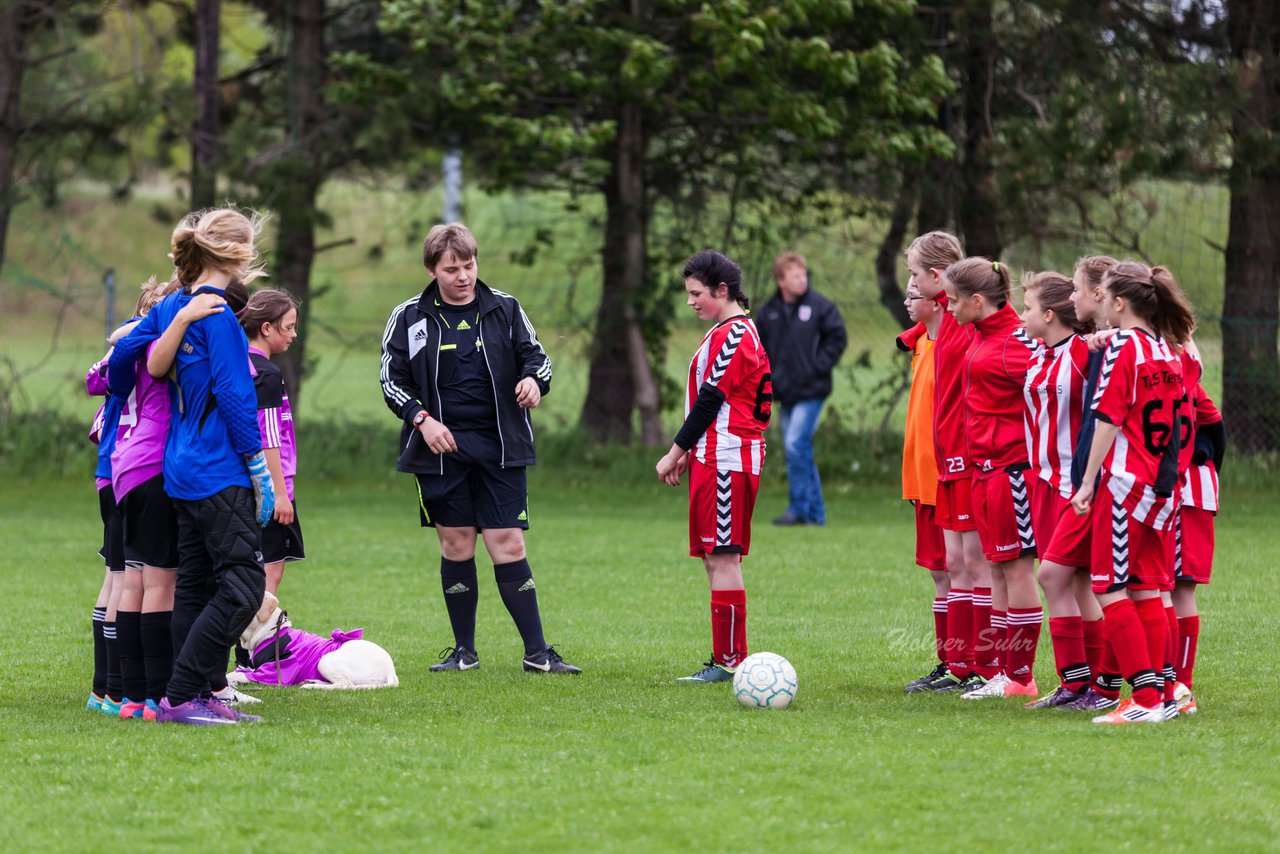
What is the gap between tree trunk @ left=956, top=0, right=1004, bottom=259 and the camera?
15.0m

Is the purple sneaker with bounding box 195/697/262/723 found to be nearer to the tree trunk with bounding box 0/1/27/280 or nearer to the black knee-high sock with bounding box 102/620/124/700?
the black knee-high sock with bounding box 102/620/124/700

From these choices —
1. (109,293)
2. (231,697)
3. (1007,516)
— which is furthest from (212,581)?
(109,293)

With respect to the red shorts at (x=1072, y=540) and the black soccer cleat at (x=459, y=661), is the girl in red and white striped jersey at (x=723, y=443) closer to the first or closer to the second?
the black soccer cleat at (x=459, y=661)

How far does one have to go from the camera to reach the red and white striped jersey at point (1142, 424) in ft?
17.6

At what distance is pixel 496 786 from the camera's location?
4.57 meters

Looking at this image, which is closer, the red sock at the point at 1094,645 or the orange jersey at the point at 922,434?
the red sock at the point at 1094,645

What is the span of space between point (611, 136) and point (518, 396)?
808cm

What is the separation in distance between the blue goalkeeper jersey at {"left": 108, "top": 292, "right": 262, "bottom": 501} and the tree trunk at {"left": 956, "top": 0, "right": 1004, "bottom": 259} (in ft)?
35.5

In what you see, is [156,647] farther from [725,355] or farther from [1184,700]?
[1184,700]

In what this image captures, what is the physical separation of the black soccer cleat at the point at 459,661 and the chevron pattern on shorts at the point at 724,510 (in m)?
1.34

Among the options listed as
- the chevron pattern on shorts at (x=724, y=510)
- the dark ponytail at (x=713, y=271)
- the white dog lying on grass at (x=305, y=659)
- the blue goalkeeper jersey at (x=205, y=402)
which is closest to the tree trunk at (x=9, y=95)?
the white dog lying on grass at (x=305, y=659)

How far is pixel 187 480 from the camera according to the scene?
212 inches

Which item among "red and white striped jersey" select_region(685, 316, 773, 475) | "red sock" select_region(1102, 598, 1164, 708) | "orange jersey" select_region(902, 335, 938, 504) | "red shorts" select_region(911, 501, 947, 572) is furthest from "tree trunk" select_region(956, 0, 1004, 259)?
"red sock" select_region(1102, 598, 1164, 708)

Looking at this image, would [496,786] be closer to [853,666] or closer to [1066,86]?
[853,666]
